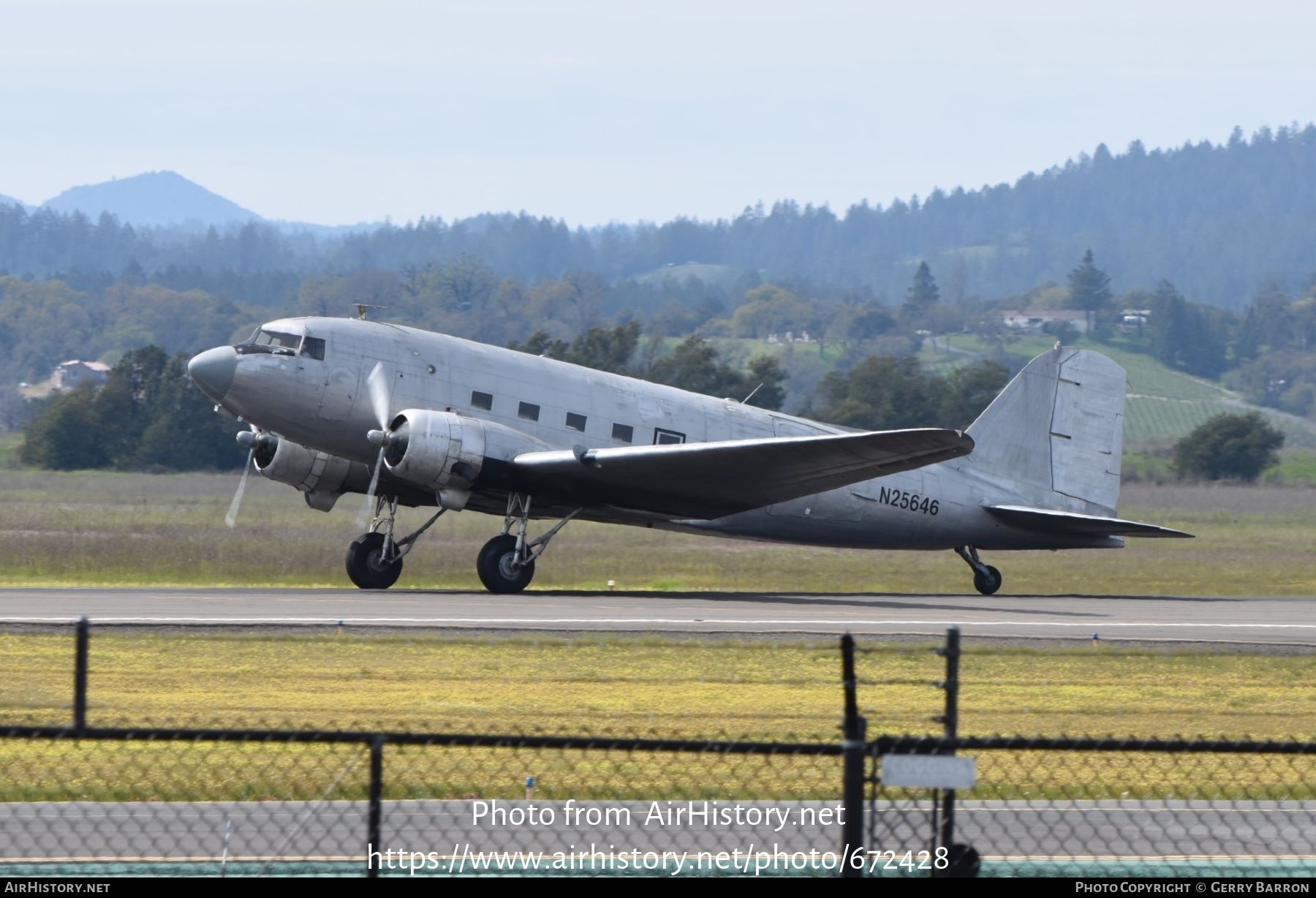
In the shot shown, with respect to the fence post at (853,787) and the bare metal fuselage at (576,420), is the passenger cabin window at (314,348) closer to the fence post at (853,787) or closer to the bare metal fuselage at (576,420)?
the bare metal fuselage at (576,420)

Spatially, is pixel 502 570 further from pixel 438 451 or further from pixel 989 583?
pixel 989 583

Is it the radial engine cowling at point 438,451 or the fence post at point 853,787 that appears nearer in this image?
the fence post at point 853,787

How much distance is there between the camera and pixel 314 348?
25.9 metres

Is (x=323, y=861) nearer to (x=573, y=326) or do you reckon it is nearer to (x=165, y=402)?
(x=165, y=402)

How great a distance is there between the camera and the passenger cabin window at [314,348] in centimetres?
2586

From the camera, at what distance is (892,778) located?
265 inches

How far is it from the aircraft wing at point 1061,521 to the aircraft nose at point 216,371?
13.5 m

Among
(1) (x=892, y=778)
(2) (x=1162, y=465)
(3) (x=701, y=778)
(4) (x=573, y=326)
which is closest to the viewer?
(1) (x=892, y=778)

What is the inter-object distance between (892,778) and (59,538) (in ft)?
107

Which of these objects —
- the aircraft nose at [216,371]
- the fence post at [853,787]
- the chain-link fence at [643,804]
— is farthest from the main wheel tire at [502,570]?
the fence post at [853,787]

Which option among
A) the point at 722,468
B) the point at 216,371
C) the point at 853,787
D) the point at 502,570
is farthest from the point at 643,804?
the point at 216,371

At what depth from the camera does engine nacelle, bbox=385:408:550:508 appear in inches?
979
